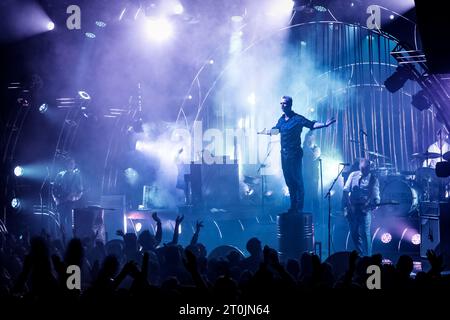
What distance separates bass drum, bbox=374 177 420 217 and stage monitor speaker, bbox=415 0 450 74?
277 inches

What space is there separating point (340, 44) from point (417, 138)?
4988 millimetres

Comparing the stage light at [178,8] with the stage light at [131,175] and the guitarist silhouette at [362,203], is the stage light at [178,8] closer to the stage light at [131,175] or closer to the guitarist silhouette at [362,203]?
the stage light at [131,175]

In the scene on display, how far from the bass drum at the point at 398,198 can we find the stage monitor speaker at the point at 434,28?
703 cm

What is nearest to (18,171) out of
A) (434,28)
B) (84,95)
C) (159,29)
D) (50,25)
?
(84,95)

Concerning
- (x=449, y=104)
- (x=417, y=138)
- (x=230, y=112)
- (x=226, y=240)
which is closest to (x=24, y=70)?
(x=226, y=240)

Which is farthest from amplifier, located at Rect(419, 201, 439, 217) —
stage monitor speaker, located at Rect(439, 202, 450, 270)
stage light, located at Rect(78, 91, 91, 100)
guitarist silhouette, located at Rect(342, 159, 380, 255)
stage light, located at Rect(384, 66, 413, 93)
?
stage light, located at Rect(78, 91, 91, 100)

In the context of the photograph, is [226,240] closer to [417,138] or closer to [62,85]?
[62,85]

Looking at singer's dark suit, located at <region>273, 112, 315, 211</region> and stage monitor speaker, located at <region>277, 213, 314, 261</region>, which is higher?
singer's dark suit, located at <region>273, 112, 315, 211</region>

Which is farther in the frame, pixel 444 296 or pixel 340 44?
pixel 340 44

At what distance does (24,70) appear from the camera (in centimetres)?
1205

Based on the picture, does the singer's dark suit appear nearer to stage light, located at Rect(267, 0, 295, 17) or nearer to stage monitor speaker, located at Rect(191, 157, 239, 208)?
stage monitor speaker, located at Rect(191, 157, 239, 208)

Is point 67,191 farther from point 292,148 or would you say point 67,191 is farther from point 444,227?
point 444,227

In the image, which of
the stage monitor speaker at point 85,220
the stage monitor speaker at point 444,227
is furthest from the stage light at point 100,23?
the stage monitor speaker at point 444,227

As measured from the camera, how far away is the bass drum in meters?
11.6
